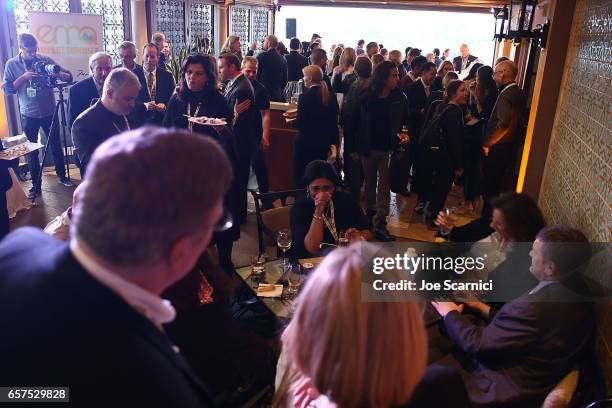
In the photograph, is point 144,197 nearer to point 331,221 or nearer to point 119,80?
point 331,221

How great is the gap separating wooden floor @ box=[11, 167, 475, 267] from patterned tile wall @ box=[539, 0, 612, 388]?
4.78 ft

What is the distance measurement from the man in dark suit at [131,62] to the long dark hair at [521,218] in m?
3.98

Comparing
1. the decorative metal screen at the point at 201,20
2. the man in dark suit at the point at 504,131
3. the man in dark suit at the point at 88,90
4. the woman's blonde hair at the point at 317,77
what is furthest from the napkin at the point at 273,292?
the decorative metal screen at the point at 201,20

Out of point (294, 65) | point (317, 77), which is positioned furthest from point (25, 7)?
point (317, 77)

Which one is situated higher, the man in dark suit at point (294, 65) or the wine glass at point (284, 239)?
the man in dark suit at point (294, 65)

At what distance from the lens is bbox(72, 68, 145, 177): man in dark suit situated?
300 centimetres

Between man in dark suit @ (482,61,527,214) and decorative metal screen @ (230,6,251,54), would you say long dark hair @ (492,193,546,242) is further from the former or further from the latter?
decorative metal screen @ (230,6,251,54)

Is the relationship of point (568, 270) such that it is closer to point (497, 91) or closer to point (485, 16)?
point (497, 91)

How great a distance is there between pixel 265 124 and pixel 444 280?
2.87 metres

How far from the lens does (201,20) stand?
1003 centimetres

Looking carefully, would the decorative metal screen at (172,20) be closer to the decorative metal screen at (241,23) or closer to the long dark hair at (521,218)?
the decorative metal screen at (241,23)

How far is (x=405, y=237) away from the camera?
4.76 meters

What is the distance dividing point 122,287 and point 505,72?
4.74 m

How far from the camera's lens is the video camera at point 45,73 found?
16.6ft
